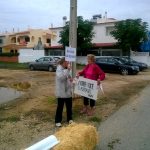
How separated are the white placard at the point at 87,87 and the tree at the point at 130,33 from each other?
32136mm

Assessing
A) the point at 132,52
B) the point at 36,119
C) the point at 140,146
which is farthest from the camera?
the point at 132,52

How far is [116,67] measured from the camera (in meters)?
31.0

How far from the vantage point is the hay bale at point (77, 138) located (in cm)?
606

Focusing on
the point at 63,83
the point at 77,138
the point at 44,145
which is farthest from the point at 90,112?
the point at 44,145

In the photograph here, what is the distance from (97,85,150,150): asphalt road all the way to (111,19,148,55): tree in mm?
30091

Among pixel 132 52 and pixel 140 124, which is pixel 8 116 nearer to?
pixel 140 124

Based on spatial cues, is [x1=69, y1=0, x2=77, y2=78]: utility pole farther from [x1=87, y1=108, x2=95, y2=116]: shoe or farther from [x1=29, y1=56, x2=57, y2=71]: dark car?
[x1=29, y1=56, x2=57, y2=71]: dark car

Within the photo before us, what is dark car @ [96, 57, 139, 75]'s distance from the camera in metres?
30.5

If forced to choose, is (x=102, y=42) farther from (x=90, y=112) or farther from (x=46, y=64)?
(x=90, y=112)

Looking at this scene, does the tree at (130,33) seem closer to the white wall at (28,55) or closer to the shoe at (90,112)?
the white wall at (28,55)

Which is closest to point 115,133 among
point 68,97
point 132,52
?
point 68,97

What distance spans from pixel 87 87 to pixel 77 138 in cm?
410

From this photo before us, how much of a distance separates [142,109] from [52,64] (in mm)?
21649

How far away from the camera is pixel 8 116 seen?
10500 millimetres
